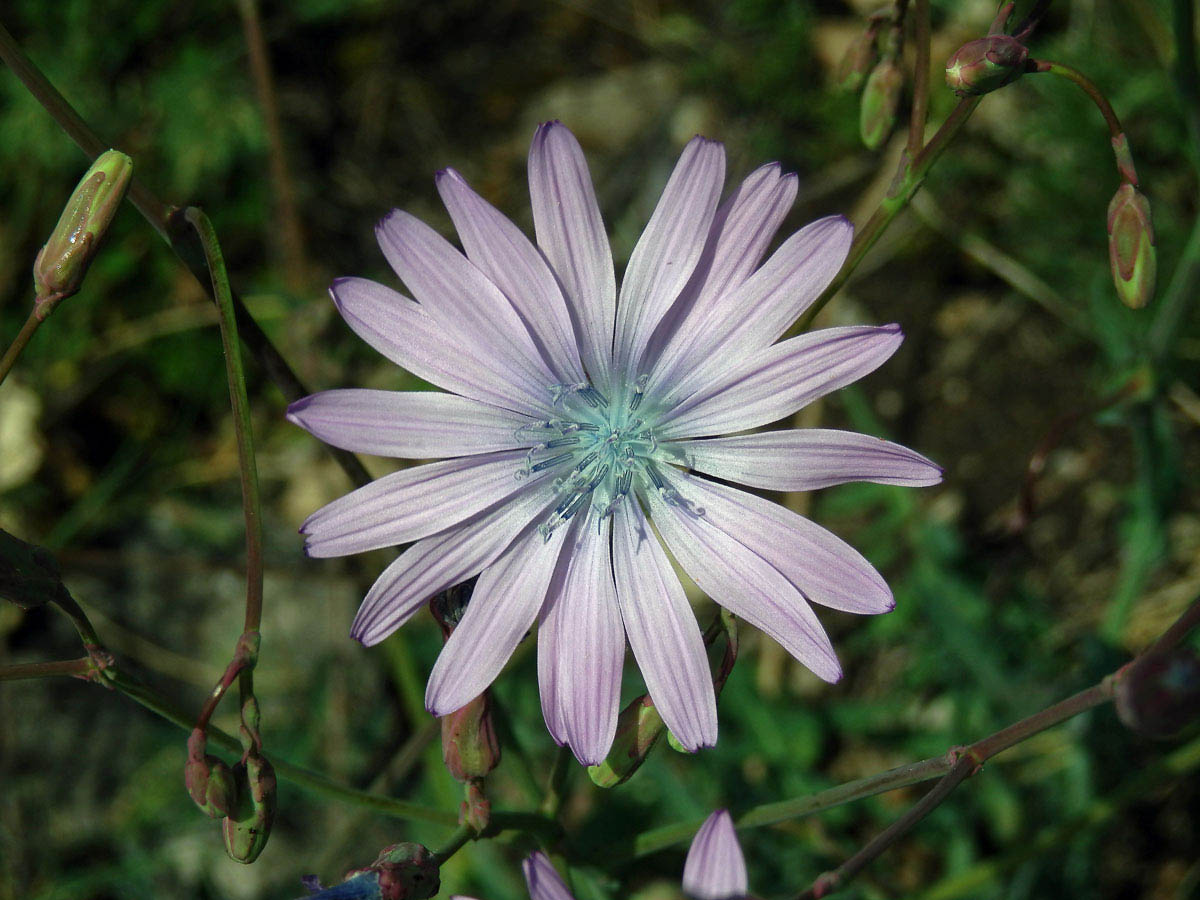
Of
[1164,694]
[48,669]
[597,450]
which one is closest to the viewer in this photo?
[1164,694]

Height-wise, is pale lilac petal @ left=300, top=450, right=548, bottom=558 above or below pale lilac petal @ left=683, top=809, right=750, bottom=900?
above

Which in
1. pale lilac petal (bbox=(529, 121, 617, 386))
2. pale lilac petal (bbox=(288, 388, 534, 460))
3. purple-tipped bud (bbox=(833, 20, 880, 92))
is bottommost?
pale lilac petal (bbox=(288, 388, 534, 460))

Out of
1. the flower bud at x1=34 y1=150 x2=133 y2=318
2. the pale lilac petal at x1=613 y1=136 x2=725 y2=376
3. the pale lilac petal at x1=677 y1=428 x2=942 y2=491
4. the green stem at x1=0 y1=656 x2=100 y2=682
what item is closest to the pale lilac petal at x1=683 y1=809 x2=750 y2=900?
the pale lilac petal at x1=677 y1=428 x2=942 y2=491

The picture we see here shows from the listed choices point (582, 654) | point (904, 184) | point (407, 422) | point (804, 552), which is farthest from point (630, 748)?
point (904, 184)

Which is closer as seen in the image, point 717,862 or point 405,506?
point 717,862

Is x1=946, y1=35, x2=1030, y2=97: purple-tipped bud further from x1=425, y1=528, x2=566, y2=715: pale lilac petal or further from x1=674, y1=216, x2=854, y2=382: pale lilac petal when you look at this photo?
x1=425, y1=528, x2=566, y2=715: pale lilac petal

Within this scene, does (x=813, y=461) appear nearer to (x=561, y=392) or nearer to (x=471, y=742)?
(x=561, y=392)

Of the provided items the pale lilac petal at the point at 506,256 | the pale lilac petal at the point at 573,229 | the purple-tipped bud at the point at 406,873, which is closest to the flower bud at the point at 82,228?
the pale lilac petal at the point at 506,256
